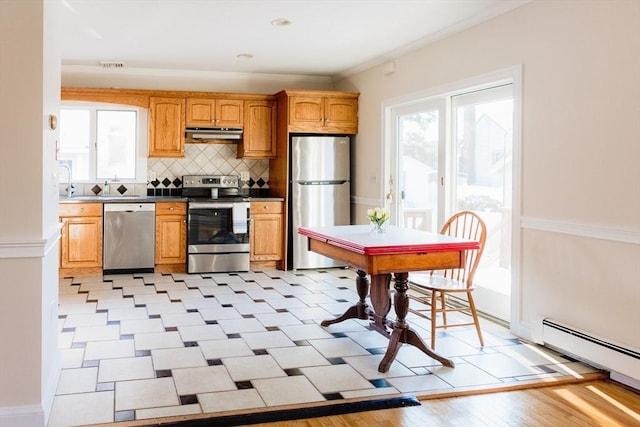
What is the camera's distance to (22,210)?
8.97 feet

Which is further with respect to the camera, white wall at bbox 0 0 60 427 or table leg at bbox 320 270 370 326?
table leg at bbox 320 270 370 326

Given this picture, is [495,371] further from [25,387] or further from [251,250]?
[251,250]

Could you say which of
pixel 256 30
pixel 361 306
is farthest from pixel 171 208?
pixel 361 306

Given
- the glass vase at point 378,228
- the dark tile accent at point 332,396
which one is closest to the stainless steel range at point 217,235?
the glass vase at point 378,228

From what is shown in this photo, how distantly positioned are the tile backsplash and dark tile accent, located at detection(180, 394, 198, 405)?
4617mm

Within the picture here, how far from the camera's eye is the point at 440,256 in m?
3.52

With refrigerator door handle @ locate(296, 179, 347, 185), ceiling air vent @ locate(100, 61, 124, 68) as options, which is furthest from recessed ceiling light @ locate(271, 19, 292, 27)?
ceiling air vent @ locate(100, 61, 124, 68)

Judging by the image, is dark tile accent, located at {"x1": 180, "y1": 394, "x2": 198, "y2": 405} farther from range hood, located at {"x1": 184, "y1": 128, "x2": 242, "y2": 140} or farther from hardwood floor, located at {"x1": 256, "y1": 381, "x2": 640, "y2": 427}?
range hood, located at {"x1": 184, "y1": 128, "x2": 242, "y2": 140}

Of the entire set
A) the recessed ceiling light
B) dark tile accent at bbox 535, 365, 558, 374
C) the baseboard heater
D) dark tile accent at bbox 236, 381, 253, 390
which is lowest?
dark tile accent at bbox 236, 381, 253, 390

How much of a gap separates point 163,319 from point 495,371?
8.40 feet

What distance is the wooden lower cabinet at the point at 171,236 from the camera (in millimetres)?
6789

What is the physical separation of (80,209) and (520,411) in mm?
5183

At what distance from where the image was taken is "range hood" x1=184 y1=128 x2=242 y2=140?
7.12m

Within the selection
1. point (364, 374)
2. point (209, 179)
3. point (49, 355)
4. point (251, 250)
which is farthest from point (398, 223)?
point (49, 355)
